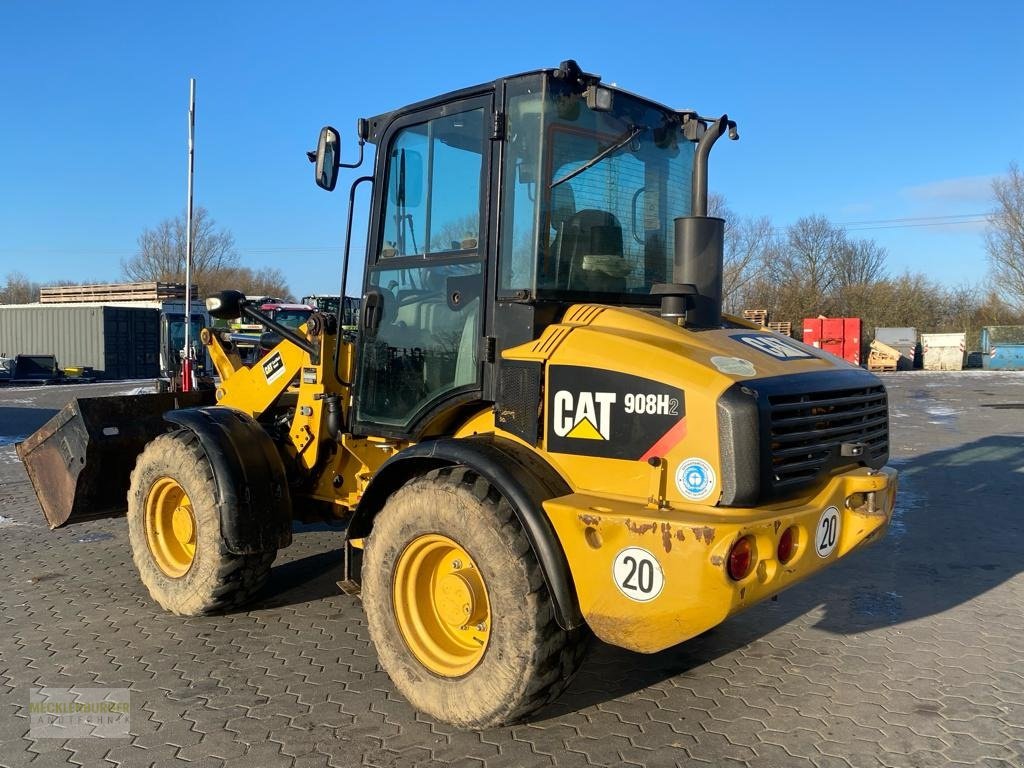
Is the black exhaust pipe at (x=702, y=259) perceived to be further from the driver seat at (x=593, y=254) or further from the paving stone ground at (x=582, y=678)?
the paving stone ground at (x=582, y=678)

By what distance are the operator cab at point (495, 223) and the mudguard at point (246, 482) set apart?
0.66 meters

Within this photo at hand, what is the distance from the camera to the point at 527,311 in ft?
11.7

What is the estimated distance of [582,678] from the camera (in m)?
4.09

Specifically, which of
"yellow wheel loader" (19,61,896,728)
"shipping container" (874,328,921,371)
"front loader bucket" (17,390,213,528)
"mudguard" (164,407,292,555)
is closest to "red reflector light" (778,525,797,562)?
"yellow wheel loader" (19,61,896,728)

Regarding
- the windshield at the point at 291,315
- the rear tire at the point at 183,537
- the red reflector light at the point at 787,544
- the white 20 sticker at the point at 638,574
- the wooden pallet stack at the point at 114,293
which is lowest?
the rear tire at the point at 183,537

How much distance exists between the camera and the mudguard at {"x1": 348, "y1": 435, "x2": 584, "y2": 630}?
10.2 ft

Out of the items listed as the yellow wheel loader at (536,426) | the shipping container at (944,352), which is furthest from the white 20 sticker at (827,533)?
the shipping container at (944,352)

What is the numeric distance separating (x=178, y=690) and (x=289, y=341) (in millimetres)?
2134

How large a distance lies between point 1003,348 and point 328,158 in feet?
124

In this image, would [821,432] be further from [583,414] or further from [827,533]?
[583,414]

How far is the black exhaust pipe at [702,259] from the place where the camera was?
12.0ft

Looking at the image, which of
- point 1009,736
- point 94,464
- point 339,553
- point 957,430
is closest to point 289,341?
point 94,464

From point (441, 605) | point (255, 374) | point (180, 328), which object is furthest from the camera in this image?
point (180, 328)

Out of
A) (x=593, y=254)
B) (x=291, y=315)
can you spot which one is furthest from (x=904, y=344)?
(x=593, y=254)
